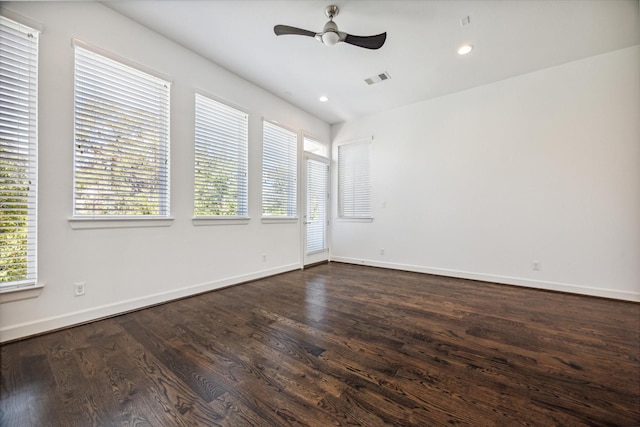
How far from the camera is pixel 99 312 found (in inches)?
95.9

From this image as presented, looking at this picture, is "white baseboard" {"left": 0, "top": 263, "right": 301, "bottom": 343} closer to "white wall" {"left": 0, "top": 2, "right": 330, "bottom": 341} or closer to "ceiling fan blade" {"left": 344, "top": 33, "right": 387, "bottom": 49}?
"white wall" {"left": 0, "top": 2, "right": 330, "bottom": 341}

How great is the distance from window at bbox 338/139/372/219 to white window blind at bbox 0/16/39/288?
14.9 ft

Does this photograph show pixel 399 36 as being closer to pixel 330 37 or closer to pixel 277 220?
pixel 330 37

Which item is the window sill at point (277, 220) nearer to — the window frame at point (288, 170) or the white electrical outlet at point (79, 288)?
the window frame at point (288, 170)

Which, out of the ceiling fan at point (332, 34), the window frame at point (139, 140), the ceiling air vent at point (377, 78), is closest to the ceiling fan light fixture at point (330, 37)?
the ceiling fan at point (332, 34)

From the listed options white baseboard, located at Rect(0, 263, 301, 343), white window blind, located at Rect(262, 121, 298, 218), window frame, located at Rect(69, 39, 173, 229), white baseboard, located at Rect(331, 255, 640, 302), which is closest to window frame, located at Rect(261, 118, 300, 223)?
white window blind, located at Rect(262, 121, 298, 218)

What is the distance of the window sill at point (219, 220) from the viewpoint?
3.24 m

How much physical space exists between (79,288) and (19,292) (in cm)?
37

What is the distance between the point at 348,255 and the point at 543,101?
4.10 m

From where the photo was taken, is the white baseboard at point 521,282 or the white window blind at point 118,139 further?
the white baseboard at point 521,282

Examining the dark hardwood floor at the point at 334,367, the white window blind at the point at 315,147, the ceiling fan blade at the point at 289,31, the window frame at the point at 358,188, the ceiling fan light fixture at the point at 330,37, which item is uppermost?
the ceiling fan blade at the point at 289,31

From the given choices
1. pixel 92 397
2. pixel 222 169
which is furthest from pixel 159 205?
pixel 92 397

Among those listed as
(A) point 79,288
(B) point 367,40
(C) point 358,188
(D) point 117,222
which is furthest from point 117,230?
(C) point 358,188

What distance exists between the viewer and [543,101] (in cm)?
353
